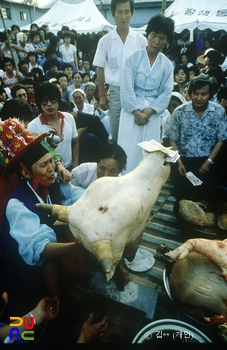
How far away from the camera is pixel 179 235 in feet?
8.09

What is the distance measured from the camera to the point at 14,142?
5.99ft

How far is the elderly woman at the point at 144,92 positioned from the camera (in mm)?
Result: 2701

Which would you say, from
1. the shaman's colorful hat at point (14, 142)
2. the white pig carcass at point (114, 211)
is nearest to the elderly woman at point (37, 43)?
the shaman's colorful hat at point (14, 142)

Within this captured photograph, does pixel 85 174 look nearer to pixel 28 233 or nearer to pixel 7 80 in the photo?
pixel 28 233

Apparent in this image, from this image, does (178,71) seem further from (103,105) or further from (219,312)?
(219,312)

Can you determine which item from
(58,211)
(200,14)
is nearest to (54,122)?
(58,211)

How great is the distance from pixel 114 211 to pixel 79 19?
1220 cm

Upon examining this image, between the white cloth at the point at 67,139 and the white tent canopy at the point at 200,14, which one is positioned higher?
the white tent canopy at the point at 200,14

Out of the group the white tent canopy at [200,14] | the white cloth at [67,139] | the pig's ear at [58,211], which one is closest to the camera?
the pig's ear at [58,211]

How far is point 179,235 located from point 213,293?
99 cm

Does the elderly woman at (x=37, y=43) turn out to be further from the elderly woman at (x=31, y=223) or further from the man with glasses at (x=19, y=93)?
the elderly woman at (x=31, y=223)

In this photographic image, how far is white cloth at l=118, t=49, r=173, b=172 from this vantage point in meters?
2.71

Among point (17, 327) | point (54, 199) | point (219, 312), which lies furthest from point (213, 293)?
point (54, 199)

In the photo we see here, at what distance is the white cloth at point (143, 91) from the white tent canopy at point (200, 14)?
23.1 feet
